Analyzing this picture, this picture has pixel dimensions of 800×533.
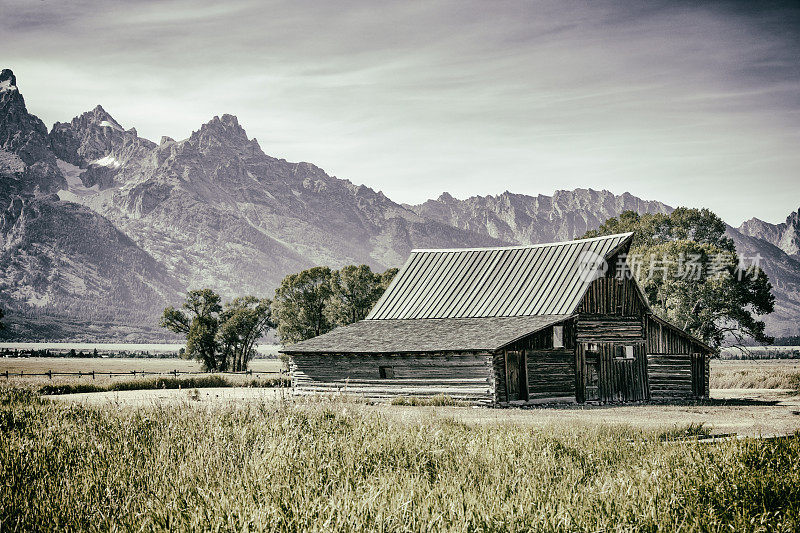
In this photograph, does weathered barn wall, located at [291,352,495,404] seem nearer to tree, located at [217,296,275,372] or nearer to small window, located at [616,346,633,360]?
small window, located at [616,346,633,360]

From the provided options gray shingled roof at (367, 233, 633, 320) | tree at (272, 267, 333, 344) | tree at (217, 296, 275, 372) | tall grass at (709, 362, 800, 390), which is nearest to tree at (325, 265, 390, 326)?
tree at (272, 267, 333, 344)

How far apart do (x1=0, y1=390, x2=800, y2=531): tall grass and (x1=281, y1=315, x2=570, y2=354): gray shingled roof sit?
49.0 feet

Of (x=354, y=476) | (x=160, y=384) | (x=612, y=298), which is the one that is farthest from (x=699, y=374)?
(x=354, y=476)

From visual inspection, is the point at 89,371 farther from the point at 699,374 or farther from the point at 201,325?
the point at 699,374

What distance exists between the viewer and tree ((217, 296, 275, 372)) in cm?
6825

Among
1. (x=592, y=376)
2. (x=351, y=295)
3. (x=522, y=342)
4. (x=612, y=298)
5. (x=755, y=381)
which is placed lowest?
(x=755, y=381)

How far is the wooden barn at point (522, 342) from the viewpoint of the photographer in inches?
1202

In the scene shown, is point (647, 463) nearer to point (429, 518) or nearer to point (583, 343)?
point (429, 518)

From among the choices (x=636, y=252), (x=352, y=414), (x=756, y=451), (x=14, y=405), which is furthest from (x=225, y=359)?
(x=756, y=451)

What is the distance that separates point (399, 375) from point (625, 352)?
10444 mm

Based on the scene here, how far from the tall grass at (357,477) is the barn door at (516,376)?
15225mm

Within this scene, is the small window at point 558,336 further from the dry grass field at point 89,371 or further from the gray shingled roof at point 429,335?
the dry grass field at point 89,371

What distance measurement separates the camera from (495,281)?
37.6m

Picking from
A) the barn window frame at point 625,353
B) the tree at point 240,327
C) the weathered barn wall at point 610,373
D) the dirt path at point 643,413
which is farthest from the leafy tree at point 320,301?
the dirt path at point 643,413
